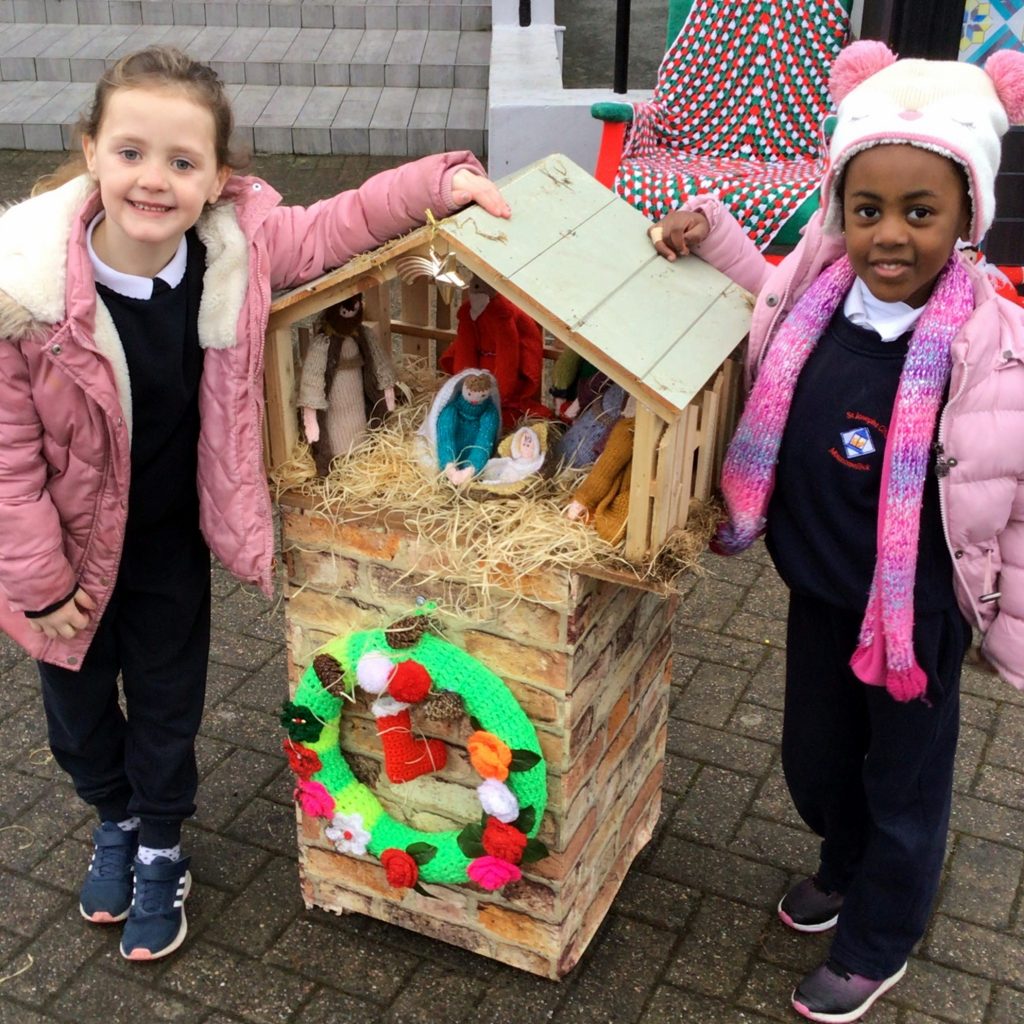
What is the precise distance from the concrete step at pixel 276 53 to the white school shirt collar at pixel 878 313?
639cm

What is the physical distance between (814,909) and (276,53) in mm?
7101

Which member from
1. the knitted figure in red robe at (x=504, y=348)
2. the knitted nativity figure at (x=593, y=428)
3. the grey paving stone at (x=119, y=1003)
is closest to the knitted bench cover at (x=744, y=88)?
the knitted figure in red robe at (x=504, y=348)

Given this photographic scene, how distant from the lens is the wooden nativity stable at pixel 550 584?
2.13m

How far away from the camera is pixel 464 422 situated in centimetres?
243

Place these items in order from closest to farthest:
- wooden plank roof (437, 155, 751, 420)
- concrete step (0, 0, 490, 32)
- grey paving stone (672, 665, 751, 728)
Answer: wooden plank roof (437, 155, 751, 420) < grey paving stone (672, 665, 751, 728) < concrete step (0, 0, 490, 32)

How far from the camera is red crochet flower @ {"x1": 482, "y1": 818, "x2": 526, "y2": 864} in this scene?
2.43m

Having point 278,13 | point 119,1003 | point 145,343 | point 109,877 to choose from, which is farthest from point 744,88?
point 119,1003

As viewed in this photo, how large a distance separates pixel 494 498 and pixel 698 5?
4154 mm

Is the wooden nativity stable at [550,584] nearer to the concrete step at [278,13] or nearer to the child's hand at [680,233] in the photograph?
the child's hand at [680,233]

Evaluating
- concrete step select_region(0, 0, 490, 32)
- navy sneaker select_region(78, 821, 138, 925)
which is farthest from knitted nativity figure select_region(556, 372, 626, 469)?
concrete step select_region(0, 0, 490, 32)

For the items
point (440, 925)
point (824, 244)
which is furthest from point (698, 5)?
point (440, 925)

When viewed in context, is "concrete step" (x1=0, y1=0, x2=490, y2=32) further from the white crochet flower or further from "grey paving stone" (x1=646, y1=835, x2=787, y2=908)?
the white crochet flower

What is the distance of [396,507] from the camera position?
2338 mm

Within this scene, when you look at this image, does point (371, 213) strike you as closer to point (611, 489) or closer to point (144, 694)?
point (611, 489)
